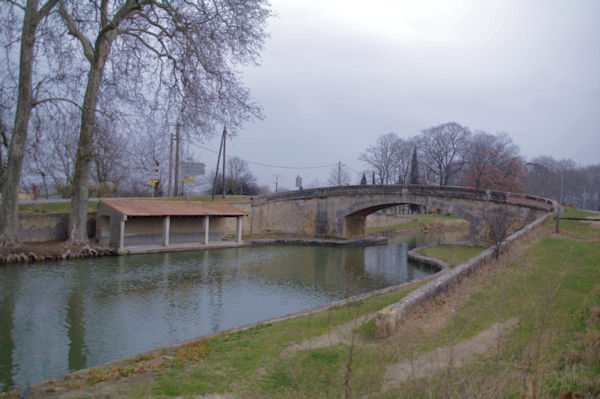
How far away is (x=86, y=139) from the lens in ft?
52.1

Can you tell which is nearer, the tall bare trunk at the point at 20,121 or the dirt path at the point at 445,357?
the dirt path at the point at 445,357

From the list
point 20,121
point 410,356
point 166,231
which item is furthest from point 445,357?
point 166,231

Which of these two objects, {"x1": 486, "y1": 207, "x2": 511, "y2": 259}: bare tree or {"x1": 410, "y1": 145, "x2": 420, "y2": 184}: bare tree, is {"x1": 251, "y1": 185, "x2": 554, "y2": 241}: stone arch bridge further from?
{"x1": 410, "y1": 145, "x2": 420, "y2": 184}: bare tree

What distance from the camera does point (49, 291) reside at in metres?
11.7

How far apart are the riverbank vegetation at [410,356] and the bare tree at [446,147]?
4044cm

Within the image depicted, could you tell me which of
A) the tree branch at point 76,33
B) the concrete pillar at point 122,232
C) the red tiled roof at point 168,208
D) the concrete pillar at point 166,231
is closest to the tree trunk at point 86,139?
the tree branch at point 76,33

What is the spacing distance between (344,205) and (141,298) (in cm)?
1943

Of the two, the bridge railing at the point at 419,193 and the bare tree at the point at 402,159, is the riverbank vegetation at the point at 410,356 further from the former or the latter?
the bare tree at the point at 402,159

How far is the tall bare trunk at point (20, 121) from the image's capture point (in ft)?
47.8

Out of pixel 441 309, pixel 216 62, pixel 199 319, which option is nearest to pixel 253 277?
pixel 199 319

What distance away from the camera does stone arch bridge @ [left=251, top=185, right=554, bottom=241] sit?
2414 cm

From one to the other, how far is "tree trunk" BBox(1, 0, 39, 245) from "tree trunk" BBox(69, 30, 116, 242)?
1.91 meters

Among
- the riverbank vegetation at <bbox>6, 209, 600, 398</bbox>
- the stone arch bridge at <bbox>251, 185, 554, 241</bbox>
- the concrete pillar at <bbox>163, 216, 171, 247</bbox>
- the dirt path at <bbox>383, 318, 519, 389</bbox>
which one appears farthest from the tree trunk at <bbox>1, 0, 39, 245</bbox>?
the dirt path at <bbox>383, 318, 519, 389</bbox>

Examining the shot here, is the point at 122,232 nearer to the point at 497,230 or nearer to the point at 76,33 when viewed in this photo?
the point at 76,33
